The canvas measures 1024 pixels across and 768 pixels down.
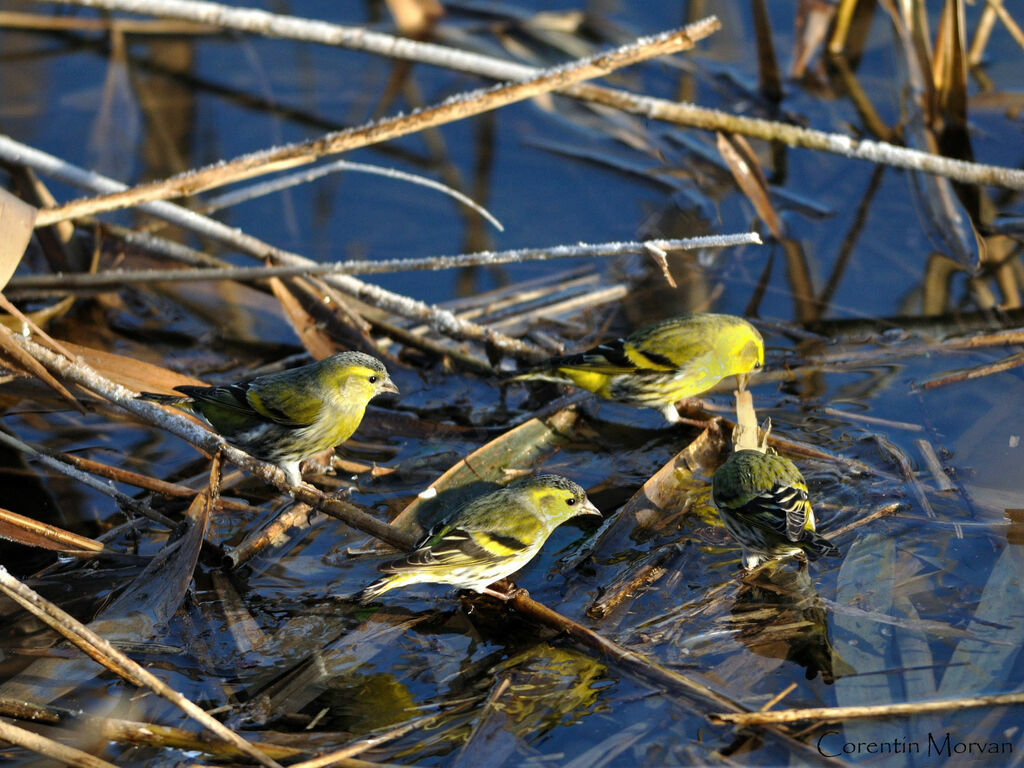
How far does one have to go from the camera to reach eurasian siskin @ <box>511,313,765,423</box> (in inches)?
244

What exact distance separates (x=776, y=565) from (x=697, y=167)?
5025 mm

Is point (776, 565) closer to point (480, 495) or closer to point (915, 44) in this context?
point (480, 495)

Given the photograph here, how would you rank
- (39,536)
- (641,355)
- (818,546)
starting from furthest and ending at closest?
(641,355) → (39,536) → (818,546)

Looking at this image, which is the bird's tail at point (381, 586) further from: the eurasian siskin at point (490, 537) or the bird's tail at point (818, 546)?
the bird's tail at point (818, 546)

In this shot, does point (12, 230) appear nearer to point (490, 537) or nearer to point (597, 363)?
point (490, 537)

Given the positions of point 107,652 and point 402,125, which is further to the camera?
point 402,125

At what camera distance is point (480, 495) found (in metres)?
5.57

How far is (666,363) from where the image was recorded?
6258 millimetres

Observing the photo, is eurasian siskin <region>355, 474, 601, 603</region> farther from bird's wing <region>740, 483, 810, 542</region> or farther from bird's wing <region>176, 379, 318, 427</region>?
bird's wing <region>176, 379, 318, 427</region>

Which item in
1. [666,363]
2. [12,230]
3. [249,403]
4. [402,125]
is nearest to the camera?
[12,230]

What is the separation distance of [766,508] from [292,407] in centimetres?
259

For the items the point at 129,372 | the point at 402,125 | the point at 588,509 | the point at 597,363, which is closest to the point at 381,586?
the point at 588,509

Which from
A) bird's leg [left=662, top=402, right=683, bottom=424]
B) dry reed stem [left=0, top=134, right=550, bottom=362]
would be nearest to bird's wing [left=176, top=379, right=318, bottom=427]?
dry reed stem [left=0, top=134, right=550, bottom=362]

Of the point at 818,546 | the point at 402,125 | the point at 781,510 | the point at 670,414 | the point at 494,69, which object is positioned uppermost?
the point at 494,69
